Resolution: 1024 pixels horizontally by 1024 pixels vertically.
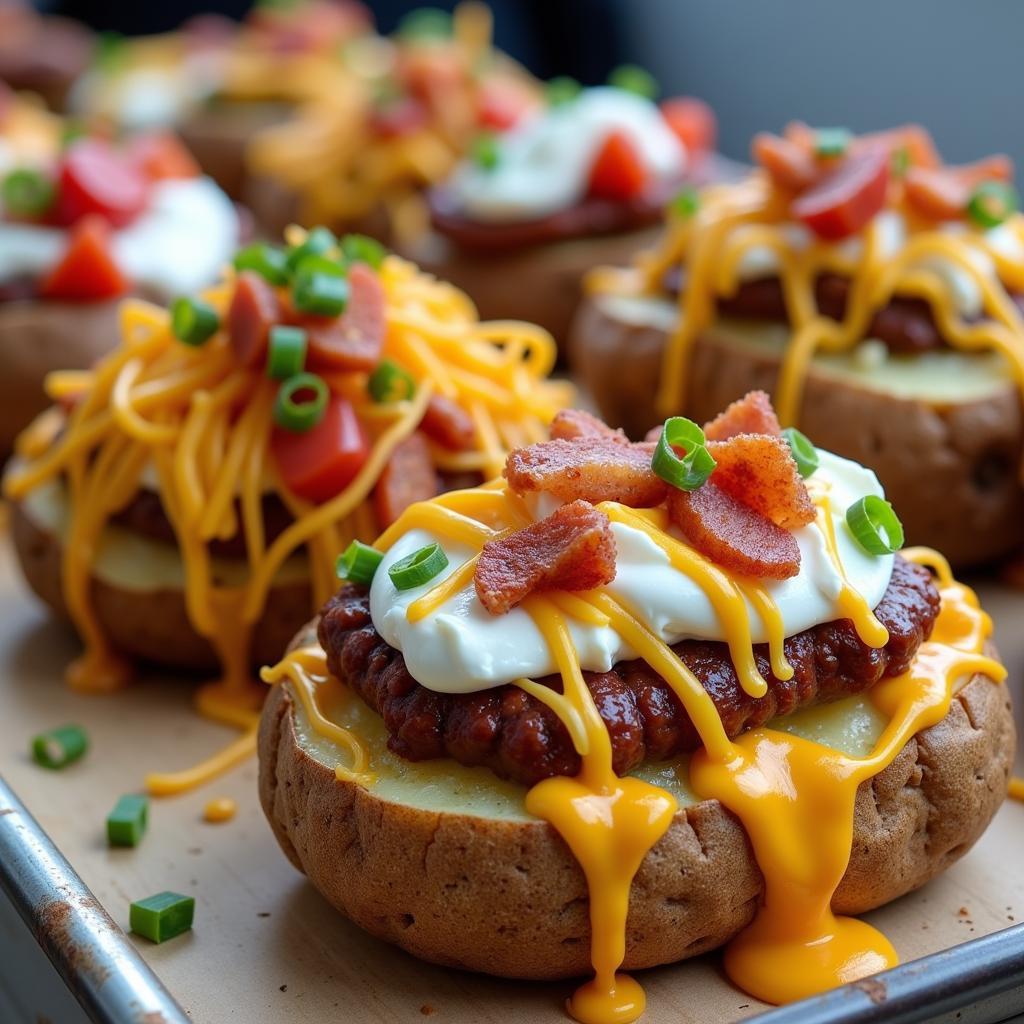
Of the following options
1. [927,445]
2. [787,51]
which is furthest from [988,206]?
[787,51]

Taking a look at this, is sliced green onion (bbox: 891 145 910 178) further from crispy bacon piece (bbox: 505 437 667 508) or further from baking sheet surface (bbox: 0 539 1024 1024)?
crispy bacon piece (bbox: 505 437 667 508)

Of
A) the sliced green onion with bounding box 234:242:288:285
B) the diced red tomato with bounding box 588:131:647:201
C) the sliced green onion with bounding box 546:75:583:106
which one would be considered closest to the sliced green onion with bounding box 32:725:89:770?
the sliced green onion with bounding box 234:242:288:285

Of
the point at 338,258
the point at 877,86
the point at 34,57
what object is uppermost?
the point at 338,258

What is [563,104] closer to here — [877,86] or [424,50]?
[424,50]

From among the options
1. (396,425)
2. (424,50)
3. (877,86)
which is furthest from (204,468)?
(877,86)

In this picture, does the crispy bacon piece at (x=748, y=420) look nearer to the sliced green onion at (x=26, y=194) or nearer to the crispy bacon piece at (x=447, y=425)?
the crispy bacon piece at (x=447, y=425)

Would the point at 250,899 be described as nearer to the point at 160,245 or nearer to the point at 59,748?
the point at 59,748
